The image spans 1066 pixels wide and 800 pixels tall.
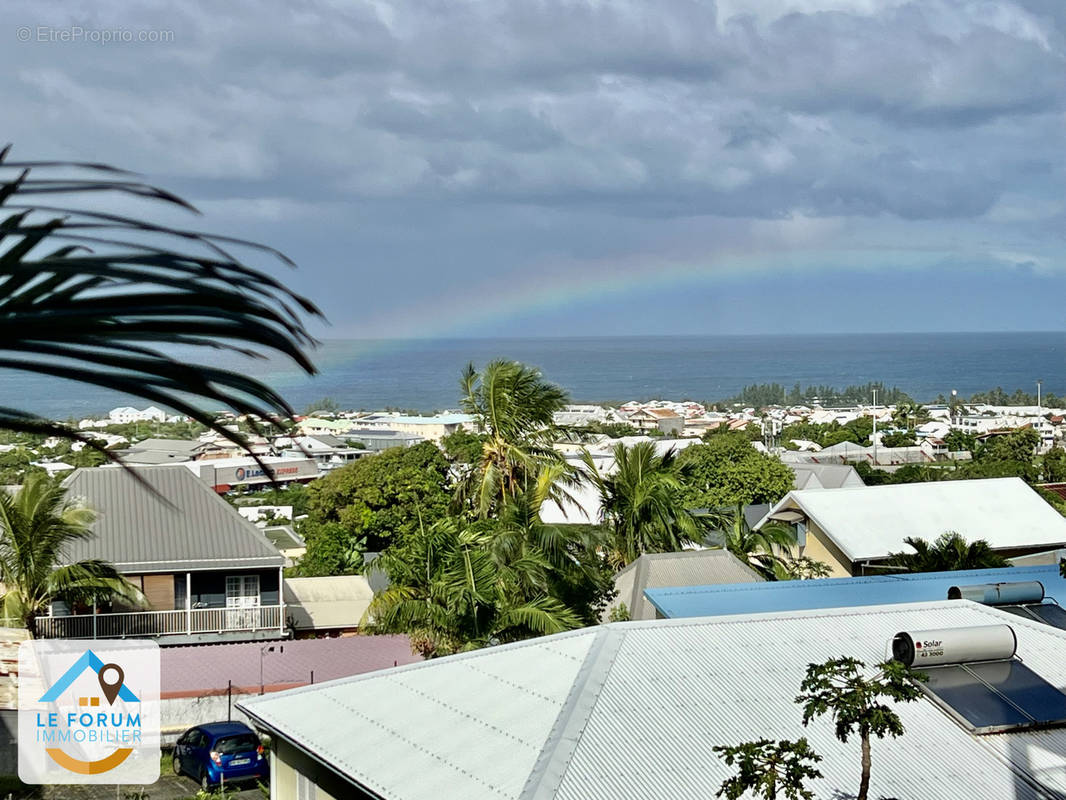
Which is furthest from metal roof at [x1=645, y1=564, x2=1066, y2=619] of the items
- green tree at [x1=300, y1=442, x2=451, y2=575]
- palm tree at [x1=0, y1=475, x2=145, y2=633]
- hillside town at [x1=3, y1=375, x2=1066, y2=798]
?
green tree at [x1=300, y1=442, x2=451, y2=575]

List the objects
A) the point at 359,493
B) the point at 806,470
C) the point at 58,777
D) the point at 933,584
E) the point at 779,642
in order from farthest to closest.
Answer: the point at 806,470
the point at 359,493
the point at 933,584
the point at 58,777
the point at 779,642

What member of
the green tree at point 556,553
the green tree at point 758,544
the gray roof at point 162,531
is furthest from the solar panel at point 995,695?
the gray roof at point 162,531

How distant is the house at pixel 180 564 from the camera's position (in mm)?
23250

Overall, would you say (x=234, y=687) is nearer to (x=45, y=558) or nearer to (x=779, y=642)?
(x=45, y=558)

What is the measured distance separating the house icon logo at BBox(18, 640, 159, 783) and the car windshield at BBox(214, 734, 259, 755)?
143 centimetres

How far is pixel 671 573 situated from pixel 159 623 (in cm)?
1049

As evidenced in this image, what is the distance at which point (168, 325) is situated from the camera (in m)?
1.32

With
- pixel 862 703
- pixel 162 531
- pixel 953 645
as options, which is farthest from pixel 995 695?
pixel 162 531

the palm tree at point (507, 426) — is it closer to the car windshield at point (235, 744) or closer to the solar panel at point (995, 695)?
the car windshield at point (235, 744)

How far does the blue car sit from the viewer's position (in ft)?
53.6

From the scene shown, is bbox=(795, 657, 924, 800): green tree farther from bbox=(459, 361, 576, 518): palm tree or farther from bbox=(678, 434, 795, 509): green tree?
bbox=(678, 434, 795, 509): green tree

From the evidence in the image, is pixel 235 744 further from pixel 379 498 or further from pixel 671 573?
pixel 379 498

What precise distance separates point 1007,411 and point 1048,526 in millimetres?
155597

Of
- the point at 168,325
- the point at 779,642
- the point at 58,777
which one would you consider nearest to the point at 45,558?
the point at 58,777
